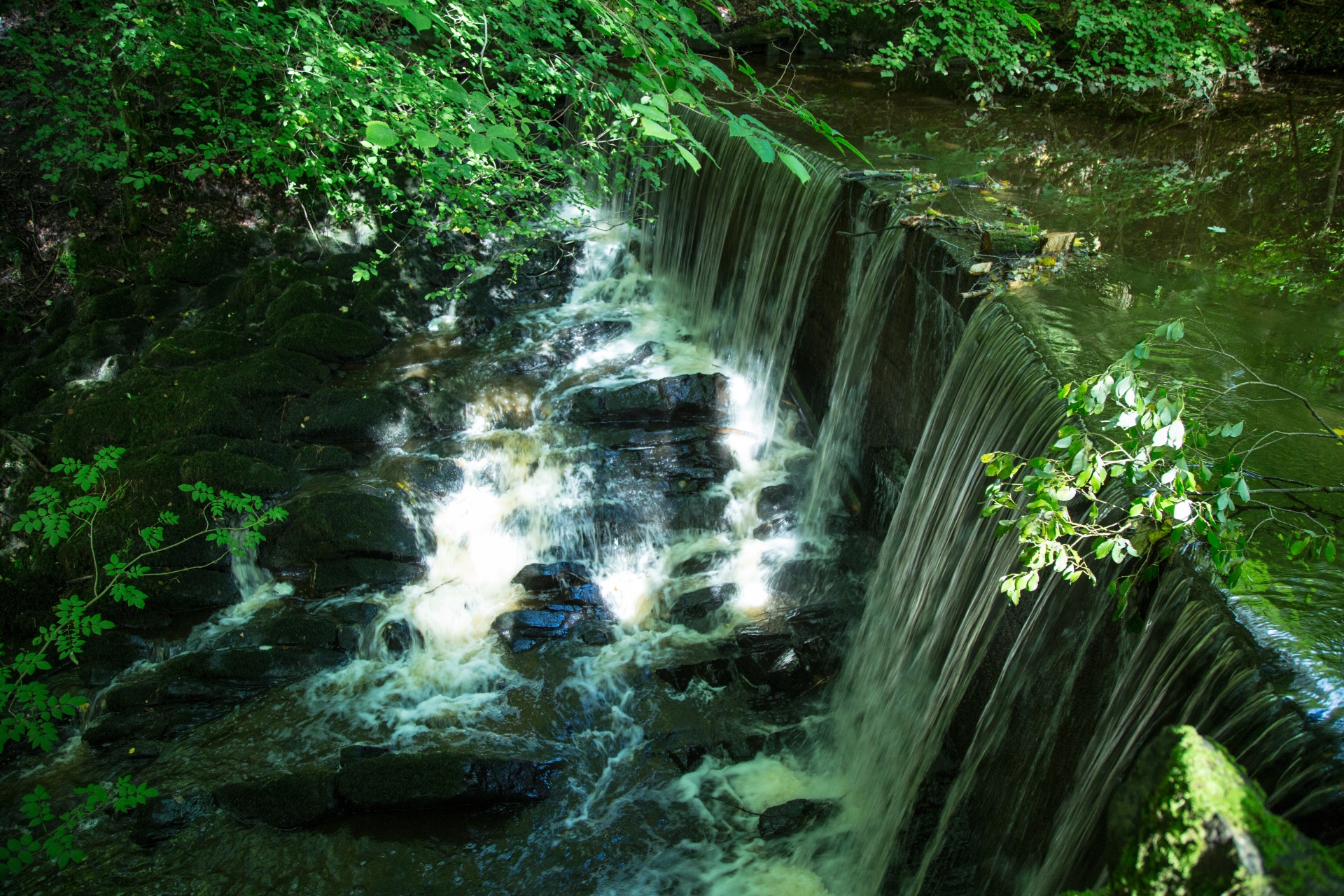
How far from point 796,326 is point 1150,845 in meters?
6.71

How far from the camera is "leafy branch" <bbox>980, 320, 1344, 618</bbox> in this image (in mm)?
2314

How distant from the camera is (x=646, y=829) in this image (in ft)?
15.7

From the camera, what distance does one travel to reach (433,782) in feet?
15.7

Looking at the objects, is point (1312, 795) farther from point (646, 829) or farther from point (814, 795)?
point (646, 829)

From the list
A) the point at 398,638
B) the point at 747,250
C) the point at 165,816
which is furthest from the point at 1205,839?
the point at 747,250

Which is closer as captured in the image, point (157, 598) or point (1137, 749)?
point (1137, 749)

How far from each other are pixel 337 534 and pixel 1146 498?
6120 millimetres

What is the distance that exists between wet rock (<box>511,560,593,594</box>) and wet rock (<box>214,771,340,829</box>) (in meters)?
2.24

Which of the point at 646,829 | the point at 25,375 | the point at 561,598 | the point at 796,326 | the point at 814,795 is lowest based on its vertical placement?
the point at 646,829

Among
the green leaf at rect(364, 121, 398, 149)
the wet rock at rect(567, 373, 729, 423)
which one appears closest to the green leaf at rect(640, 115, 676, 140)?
the green leaf at rect(364, 121, 398, 149)

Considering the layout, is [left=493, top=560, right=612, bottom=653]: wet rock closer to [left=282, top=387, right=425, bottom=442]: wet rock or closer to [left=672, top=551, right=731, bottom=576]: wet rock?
[left=672, top=551, right=731, bottom=576]: wet rock

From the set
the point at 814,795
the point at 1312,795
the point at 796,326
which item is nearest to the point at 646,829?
the point at 814,795

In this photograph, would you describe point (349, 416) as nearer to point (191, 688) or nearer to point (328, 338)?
point (328, 338)

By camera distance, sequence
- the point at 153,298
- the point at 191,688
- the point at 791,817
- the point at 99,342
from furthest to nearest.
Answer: the point at 153,298, the point at 99,342, the point at 191,688, the point at 791,817
